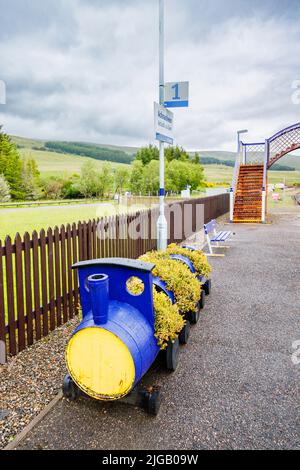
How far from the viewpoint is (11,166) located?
66500 mm

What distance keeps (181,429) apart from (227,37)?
52.1 feet

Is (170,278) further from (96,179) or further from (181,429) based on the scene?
(96,179)

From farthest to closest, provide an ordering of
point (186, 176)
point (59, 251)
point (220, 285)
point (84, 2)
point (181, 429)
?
point (186, 176) → point (84, 2) → point (220, 285) → point (59, 251) → point (181, 429)

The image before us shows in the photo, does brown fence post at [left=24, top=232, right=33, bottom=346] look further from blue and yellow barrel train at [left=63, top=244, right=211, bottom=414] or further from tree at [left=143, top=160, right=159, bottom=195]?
tree at [left=143, top=160, right=159, bottom=195]

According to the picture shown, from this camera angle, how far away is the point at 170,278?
392 cm

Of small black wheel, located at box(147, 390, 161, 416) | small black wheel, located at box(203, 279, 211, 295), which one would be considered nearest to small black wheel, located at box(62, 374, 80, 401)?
small black wheel, located at box(147, 390, 161, 416)

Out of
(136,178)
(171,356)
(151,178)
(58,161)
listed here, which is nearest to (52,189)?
(136,178)

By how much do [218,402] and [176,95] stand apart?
19.6ft

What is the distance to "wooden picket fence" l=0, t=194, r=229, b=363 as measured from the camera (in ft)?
12.6

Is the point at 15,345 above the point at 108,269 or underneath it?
underneath

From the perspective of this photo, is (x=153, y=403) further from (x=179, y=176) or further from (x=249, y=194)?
(x=179, y=176)

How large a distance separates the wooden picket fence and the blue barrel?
1374 millimetres

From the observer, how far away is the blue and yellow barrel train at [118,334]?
2635 millimetres
